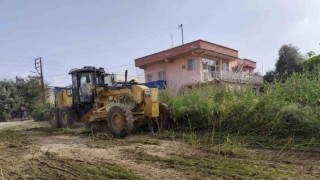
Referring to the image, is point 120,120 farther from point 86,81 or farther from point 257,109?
point 257,109

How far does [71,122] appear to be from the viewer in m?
11.9

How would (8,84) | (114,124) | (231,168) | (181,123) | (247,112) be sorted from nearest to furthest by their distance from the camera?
1. (231,168)
2. (247,112)
3. (114,124)
4. (181,123)
5. (8,84)

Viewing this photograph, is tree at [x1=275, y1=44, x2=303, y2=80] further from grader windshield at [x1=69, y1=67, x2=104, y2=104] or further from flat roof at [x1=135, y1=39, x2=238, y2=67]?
grader windshield at [x1=69, y1=67, x2=104, y2=104]

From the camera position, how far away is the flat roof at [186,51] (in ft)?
78.5

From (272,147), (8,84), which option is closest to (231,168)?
(272,147)

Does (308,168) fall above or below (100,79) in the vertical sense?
below

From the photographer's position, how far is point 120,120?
8.87 m

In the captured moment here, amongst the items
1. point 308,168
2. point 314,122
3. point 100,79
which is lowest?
point 308,168

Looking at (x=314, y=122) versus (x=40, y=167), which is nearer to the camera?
(x=40, y=167)

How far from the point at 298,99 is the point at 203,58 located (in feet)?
56.0

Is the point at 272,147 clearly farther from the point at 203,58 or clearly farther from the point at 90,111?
the point at 203,58

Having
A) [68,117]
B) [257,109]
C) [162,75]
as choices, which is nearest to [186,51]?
[162,75]

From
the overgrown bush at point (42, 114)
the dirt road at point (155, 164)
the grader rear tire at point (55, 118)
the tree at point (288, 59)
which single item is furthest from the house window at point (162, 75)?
the dirt road at point (155, 164)

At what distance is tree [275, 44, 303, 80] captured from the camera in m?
29.0
